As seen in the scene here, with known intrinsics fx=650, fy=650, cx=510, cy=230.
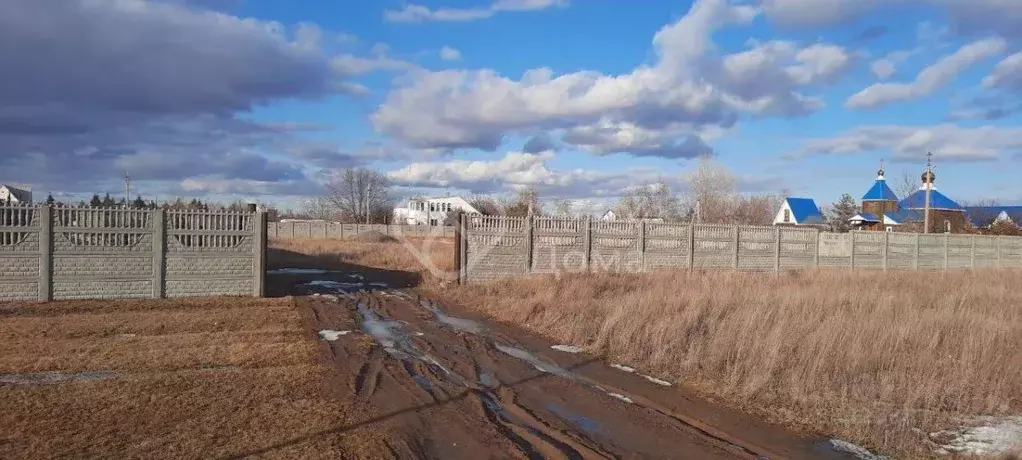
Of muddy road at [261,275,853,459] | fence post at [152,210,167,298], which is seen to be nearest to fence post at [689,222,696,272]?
muddy road at [261,275,853,459]

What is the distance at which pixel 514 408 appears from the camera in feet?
22.4

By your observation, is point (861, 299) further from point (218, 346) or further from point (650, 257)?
point (218, 346)

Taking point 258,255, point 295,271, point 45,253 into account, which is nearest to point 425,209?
point 295,271

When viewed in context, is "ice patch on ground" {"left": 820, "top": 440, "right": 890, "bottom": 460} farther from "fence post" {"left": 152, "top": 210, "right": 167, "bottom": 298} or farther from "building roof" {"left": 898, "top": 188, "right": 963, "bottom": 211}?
"building roof" {"left": 898, "top": 188, "right": 963, "bottom": 211}

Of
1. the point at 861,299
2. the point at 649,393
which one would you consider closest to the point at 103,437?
the point at 649,393

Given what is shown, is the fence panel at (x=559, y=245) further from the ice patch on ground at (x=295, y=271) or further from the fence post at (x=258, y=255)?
the ice patch on ground at (x=295, y=271)

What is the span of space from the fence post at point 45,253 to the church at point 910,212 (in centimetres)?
3804

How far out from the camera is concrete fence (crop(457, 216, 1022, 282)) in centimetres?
1798

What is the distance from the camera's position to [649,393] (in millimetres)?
7582

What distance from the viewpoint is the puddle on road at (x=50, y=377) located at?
275 inches

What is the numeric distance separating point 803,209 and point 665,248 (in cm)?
5903

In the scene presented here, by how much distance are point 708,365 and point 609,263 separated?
36.9 ft

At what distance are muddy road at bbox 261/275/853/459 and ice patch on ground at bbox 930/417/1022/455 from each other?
1.11m

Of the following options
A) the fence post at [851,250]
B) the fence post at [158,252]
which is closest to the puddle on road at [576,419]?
the fence post at [158,252]
